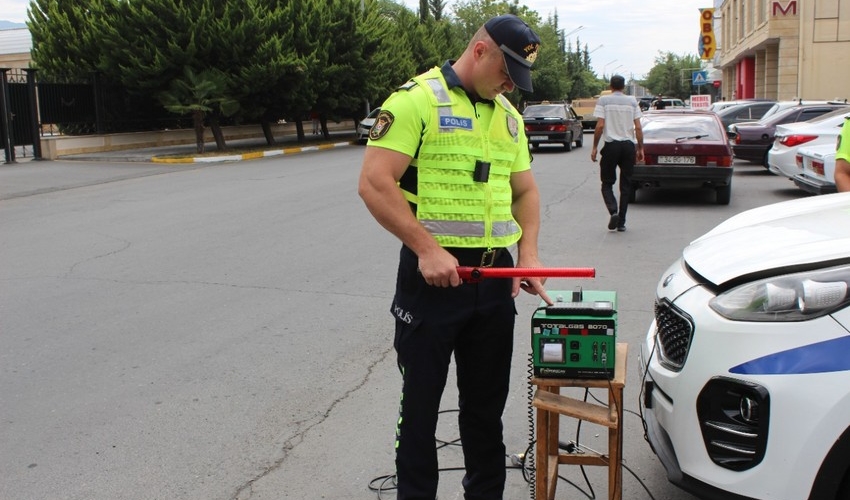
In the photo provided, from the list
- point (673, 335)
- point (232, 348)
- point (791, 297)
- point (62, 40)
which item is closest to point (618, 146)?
point (232, 348)

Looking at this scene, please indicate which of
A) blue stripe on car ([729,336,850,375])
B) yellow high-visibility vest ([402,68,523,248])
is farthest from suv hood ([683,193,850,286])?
yellow high-visibility vest ([402,68,523,248])

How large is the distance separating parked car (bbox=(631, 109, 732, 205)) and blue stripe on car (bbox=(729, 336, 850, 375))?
32.5 ft

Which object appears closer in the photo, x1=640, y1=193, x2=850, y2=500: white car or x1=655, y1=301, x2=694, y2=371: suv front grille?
x1=640, y1=193, x2=850, y2=500: white car

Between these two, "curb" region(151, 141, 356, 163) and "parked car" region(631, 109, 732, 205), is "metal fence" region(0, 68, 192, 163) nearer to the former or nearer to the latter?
"curb" region(151, 141, 356, 163)

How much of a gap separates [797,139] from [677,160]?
2934 millimetres

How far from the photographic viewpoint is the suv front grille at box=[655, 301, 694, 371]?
299 cm

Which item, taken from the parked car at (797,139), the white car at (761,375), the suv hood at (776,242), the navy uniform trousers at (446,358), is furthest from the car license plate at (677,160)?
the navy uniform trousers at (446,358)

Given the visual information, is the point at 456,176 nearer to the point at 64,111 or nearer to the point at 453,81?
the point at 453,81

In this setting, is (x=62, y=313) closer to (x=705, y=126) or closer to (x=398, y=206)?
(x=398, y=206)

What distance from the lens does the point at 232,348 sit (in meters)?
5.63

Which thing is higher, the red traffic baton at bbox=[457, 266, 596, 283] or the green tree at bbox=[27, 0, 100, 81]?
the green tree at bbox=[27, 0, 100, 81]

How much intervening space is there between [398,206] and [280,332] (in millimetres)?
3400

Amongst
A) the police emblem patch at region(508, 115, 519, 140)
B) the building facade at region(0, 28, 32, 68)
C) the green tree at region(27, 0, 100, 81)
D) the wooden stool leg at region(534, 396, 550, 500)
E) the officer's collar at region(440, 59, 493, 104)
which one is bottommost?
the wooden stool leg at region(534, 396, 550, 500)

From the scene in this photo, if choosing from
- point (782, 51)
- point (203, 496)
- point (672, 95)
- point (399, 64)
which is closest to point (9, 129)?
point (399, 64)
